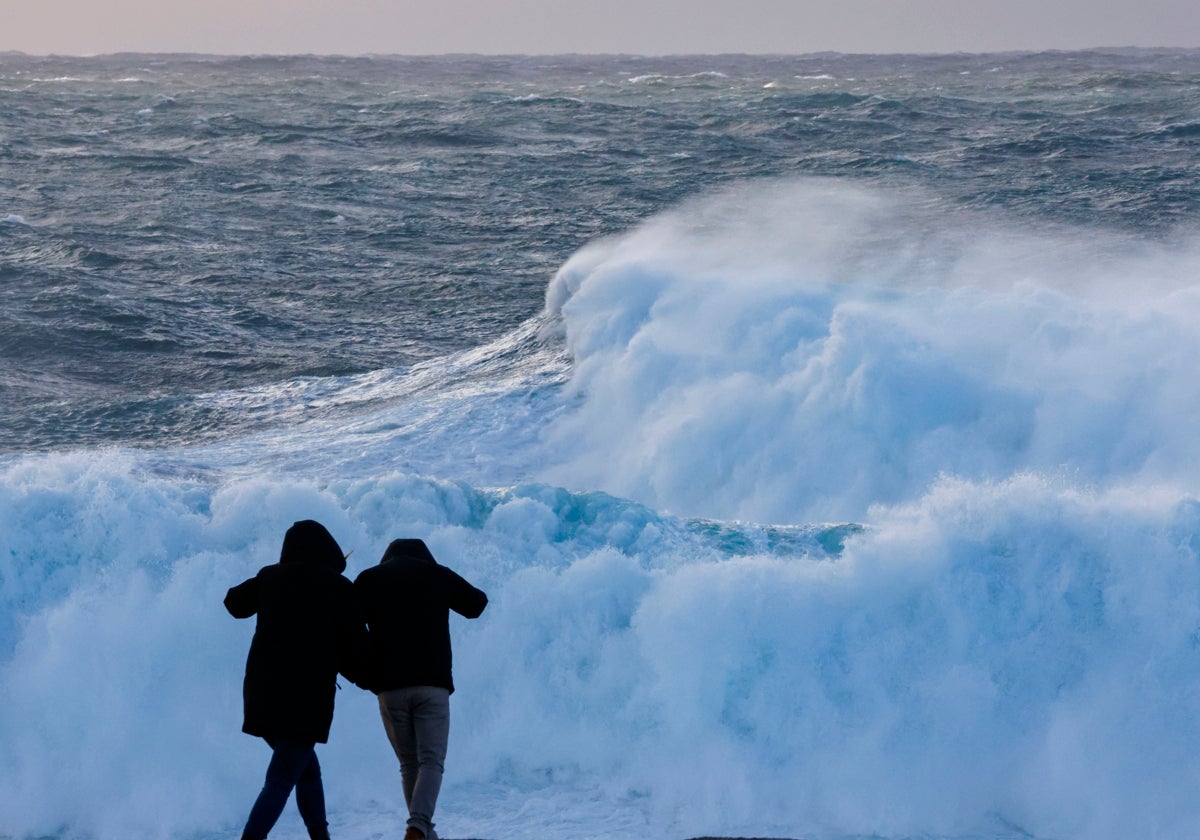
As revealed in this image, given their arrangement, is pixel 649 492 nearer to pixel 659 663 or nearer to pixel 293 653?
pixel 659 663

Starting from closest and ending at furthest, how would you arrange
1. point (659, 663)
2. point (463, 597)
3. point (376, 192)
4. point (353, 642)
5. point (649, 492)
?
point (353, 642), point (463, 597), point (659, 663), point (649, 492), point (376, 192)

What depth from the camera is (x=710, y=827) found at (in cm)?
695

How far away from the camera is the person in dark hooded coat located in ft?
16.4

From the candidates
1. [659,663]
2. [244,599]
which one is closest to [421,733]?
[244,599]

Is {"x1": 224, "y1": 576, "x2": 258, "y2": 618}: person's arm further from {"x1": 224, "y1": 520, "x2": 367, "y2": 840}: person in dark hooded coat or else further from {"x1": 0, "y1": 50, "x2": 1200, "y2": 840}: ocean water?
{"x1": 0, "y1": 50, "x2": 1200, "y2": 840}: ocean water

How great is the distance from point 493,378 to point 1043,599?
8067 millimetres

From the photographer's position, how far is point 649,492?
12.0m

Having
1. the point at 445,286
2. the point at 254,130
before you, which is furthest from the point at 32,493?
the point at 254,130

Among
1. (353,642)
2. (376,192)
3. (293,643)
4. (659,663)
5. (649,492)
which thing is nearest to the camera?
(293,643)

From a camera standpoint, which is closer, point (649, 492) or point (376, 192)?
point (649, 492)

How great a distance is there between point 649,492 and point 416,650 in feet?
22.7

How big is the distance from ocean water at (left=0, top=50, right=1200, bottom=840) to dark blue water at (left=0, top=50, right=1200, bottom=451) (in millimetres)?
153

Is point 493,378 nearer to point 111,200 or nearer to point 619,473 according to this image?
point 619,473

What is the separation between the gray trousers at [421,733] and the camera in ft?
17.1
